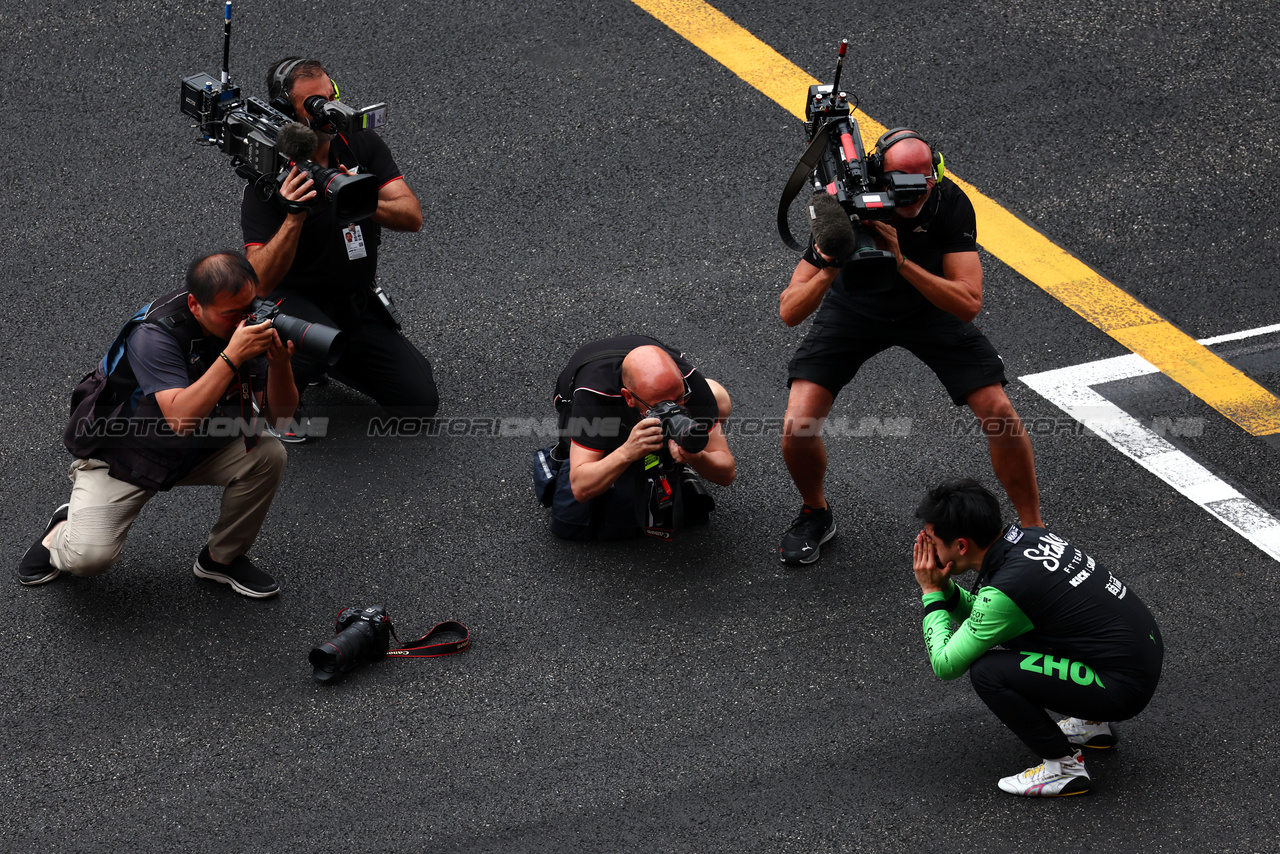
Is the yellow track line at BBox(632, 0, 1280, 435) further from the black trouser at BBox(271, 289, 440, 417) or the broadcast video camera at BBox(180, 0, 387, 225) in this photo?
the broadcast video camera at BBox(180, 0, 387, 225)

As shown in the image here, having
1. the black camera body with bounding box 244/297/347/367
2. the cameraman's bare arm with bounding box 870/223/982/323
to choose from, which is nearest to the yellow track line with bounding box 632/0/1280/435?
the cameraman's bare arm with bounding box 870/223/982/323

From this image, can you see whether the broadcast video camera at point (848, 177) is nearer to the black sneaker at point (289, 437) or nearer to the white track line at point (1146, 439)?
the white track line at point (1146, 439)

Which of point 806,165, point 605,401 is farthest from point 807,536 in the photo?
point 806,165

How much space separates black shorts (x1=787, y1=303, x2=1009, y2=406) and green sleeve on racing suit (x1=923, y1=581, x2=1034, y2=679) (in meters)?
1.28

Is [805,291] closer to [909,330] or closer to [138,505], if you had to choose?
[909,330]

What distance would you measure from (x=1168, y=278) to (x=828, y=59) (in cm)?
271

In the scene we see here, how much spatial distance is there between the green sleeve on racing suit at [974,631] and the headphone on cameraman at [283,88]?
3.71m

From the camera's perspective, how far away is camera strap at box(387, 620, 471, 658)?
535 centimetres

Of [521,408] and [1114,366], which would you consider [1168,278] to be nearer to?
[1114,366]

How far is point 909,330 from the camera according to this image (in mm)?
5723

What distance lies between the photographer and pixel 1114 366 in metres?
6.80

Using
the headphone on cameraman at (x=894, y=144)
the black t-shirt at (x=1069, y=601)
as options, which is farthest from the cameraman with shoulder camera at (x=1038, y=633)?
the headphone on cameraman at (x=894, y=144)

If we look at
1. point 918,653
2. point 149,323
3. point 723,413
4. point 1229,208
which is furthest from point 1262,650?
point 149,323

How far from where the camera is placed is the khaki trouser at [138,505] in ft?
17.7
